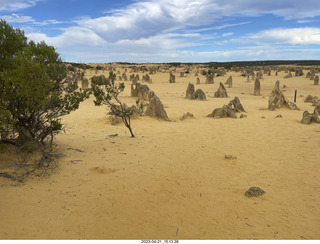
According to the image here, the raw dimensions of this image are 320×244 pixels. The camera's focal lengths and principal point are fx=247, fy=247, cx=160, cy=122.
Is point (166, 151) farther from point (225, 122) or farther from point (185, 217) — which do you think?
point (225, 122)

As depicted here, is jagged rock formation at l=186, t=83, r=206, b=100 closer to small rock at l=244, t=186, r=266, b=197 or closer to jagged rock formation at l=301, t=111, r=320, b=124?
jagged rock formation at l=301, t=111, r=320, b=124

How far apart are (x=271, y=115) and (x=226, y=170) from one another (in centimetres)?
886

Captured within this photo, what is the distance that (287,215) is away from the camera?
182 inches

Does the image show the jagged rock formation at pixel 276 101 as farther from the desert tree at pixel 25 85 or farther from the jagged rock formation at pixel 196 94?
the desert tree at pixel 25 85

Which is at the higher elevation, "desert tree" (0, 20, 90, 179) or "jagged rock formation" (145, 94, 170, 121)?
"desert tree" (0, 20, 90, 179)

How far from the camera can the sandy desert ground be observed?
13.7ft

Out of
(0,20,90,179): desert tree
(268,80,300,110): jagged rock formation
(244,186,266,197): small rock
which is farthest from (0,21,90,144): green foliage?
(268,80,300,110): jagged rock formation

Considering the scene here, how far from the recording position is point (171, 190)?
5.57 metres

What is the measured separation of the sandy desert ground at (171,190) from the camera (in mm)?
4180

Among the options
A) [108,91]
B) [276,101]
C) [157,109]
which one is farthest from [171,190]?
[276,101]

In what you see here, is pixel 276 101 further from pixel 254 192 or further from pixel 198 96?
pixel 254 192

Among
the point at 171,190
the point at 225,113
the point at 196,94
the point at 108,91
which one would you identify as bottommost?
the point at 171,190

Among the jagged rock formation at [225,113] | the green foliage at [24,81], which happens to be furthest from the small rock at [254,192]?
the jagged rock formation at [225,113]

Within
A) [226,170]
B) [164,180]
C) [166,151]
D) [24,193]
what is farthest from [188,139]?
[24,193]
